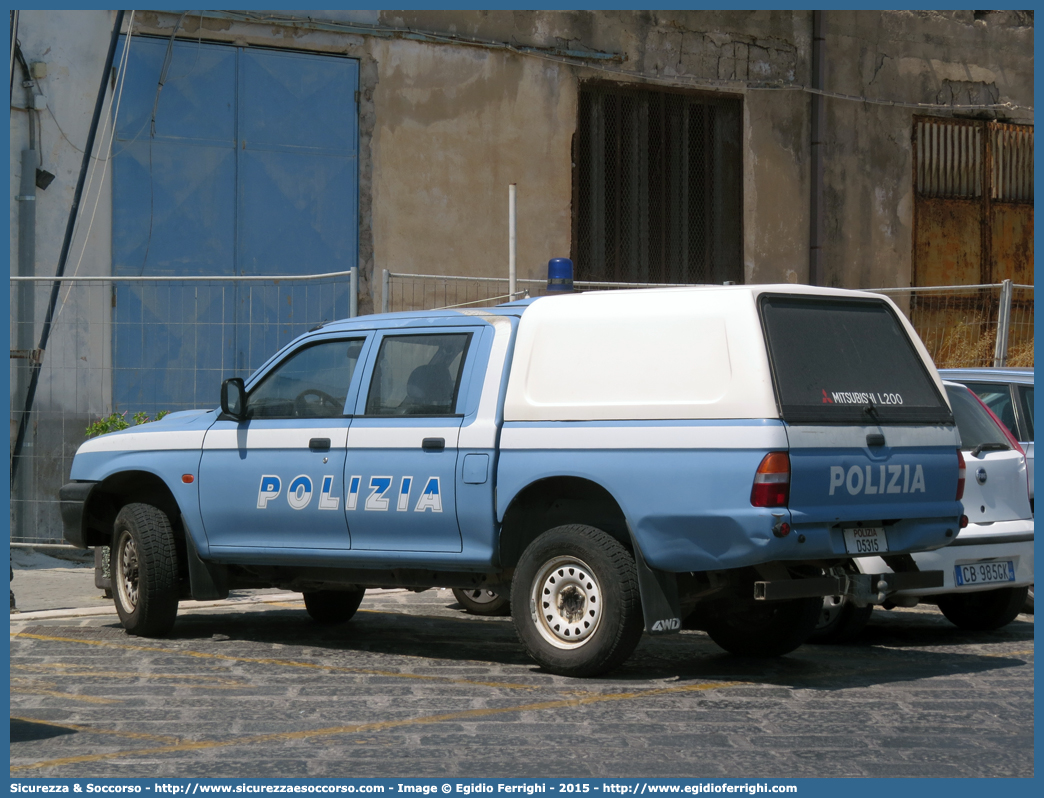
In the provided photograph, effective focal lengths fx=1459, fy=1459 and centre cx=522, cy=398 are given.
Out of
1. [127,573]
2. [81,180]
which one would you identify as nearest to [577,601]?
[127,573]

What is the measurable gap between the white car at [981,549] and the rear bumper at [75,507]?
4.80 metres

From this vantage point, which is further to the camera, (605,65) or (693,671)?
(605,65)

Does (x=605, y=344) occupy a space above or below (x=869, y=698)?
above

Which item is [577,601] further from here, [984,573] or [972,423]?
[972,423]

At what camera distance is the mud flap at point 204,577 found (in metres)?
9.10

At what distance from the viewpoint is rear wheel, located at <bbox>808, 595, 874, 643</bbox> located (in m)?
8.91

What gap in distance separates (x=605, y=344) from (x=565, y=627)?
149 centimetres

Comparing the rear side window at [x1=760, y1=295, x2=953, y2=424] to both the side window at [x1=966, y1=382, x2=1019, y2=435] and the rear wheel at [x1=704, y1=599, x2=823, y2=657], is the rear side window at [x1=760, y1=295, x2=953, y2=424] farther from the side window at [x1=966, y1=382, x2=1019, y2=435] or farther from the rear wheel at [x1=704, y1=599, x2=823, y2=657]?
the side window at [x1=966, y1=382, x2=1019, y2=435]

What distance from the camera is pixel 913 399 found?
7.72 metres

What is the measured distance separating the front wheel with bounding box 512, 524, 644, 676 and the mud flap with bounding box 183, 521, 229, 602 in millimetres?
2308

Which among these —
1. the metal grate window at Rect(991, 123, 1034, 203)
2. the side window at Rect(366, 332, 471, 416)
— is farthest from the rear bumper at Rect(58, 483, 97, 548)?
the metal grate window at Rect(991, 123, 1034, 203)

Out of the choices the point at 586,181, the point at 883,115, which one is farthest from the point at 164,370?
the point at 883,115

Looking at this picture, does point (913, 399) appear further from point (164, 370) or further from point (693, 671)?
point (164, 370)

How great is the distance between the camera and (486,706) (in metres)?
6.75
